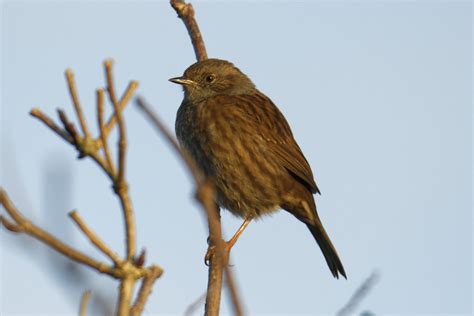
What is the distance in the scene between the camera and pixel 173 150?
1.46 metres

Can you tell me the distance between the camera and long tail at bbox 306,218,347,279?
7082 mm

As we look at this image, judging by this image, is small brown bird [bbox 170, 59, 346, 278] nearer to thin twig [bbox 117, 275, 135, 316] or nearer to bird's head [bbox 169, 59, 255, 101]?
bird's head [bbox 169, 59, 255, 101]

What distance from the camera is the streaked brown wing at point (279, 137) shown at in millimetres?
6672

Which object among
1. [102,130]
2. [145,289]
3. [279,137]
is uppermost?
[279,137]

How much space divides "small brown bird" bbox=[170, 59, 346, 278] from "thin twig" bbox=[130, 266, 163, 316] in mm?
4346

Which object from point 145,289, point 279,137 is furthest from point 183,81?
point 145,289

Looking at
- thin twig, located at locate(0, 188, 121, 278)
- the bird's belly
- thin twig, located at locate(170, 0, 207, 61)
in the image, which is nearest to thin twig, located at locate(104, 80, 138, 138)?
thin twig, located at locate(0, 188, 121, 278)

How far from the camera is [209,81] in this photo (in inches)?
283

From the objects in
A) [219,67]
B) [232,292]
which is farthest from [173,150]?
[219,67]

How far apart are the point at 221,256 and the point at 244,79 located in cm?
617

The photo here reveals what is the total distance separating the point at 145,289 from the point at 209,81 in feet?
17.8

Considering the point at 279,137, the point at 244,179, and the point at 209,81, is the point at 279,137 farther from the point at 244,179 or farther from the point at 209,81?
the point at 209,81

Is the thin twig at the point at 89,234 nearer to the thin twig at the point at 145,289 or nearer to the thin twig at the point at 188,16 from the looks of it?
the thin twig at the point at 145,289

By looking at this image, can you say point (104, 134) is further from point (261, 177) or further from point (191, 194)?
point (261, 177)
